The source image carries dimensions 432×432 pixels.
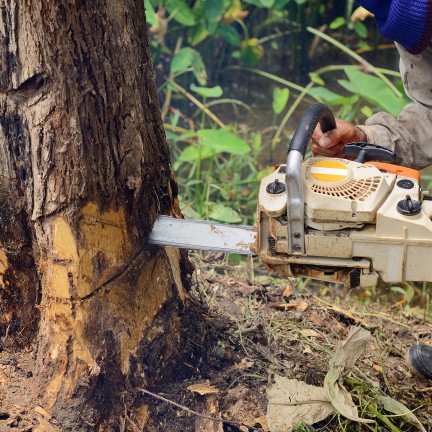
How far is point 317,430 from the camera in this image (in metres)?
2.02

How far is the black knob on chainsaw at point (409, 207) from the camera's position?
1644 mm

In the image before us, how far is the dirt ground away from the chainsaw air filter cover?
0.67 metres

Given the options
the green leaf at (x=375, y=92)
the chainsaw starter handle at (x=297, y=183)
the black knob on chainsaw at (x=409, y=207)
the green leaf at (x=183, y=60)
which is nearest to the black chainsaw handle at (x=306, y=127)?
the chainsaw starter handle at (x=297, y=183)

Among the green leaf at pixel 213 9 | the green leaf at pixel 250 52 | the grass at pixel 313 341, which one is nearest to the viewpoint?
the grass at pixel 313 341

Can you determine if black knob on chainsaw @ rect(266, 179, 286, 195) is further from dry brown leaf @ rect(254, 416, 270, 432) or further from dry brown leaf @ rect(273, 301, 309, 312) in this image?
dry brown leaf @ rect(273, 301, 309, 312)

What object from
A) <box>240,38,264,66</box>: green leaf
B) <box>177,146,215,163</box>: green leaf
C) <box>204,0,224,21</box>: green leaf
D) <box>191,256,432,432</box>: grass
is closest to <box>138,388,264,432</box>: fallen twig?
<box>191,256,432,432</box>: grass

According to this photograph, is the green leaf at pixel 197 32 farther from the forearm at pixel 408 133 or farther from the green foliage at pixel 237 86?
the forearm at pixel 408 133

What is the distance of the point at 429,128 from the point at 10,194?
1.44m

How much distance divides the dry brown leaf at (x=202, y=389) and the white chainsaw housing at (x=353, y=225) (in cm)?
53

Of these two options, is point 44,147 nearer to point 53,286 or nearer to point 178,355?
point 53,286

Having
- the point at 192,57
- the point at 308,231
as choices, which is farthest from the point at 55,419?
the point at 192,57

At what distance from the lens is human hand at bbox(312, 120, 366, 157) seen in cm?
212

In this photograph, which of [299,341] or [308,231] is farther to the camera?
[299,341]

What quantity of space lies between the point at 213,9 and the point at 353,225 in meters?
2.73
